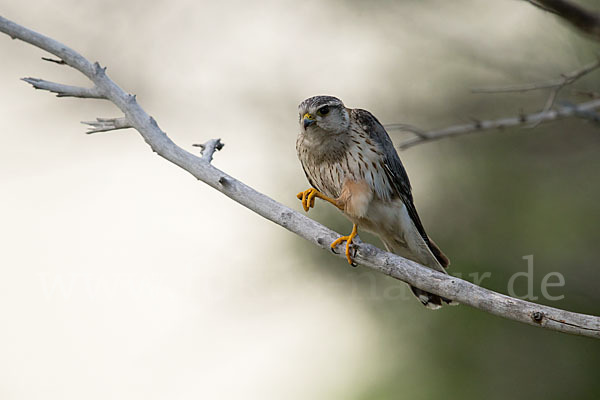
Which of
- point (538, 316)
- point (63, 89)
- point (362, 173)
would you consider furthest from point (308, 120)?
point (538, 316)

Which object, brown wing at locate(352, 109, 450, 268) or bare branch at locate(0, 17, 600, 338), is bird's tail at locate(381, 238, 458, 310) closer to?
brown wing at locate(352, 109, 450, 268)

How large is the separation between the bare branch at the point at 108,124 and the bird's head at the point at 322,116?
0.83m

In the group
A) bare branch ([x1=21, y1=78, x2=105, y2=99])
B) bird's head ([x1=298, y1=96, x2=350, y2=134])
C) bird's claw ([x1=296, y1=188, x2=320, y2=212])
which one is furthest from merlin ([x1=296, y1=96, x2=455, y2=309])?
bare branch ([x1=21, y1=78, x2=105, y2=99])

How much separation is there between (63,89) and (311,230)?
126 centimetres

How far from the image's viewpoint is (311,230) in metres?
2.74

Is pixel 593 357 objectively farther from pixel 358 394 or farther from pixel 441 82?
pixel 441 82

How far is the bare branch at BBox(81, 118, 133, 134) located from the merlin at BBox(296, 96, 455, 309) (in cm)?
84

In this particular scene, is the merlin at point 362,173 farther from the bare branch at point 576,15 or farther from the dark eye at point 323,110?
the bare branch at point 576,15

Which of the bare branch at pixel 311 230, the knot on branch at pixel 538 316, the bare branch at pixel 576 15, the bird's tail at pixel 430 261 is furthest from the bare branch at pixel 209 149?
the bare branch at pixel 576 15

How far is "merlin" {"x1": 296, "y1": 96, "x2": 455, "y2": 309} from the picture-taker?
322 centimetres

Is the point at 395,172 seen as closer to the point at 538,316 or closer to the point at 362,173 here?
the point at 362,173

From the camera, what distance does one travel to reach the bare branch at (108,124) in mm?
2969

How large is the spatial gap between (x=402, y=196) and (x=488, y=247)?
10.7 ft

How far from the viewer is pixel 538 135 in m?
5.66
